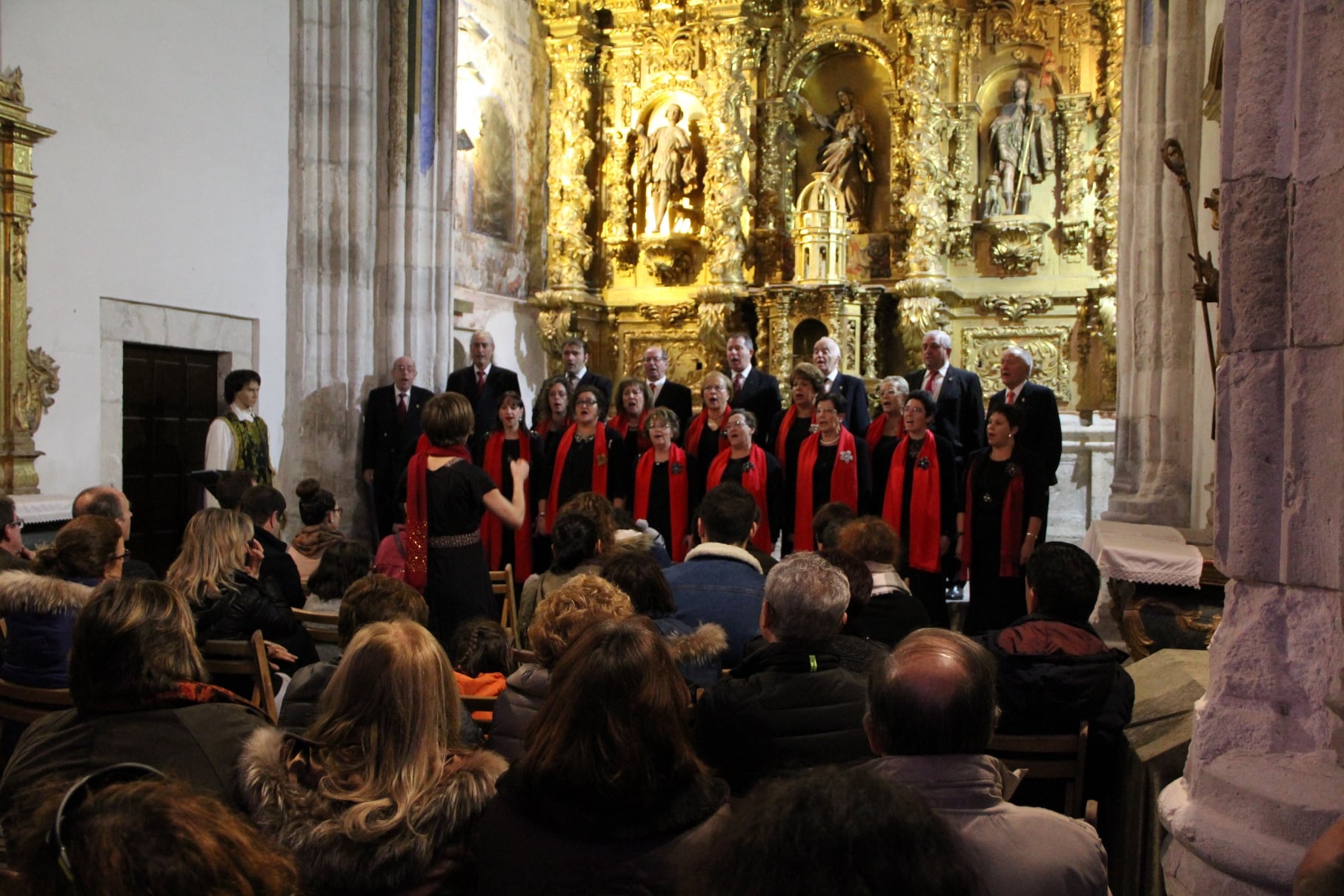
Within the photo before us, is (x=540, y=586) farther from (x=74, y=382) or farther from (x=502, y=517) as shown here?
(x=74, y=382)

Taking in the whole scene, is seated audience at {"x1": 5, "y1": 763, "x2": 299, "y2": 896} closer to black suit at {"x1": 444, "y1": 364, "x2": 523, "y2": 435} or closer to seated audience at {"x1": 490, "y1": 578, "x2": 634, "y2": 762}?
seated audience at {"x1": 490, "y1": 578, "x2": 634, "y2": 762}

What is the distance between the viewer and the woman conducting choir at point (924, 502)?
6.37m

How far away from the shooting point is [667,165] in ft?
47.0

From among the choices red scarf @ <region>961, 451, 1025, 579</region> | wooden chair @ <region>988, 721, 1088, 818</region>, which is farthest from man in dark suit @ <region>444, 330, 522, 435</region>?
wooden chair @ <region>988, 721, 1088, 818</region>

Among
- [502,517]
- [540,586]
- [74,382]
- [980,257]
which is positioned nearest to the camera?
[540,586]

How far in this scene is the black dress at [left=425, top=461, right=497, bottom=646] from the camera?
482 centimetres

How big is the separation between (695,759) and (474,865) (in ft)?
1.30

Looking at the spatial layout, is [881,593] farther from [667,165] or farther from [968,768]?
[667,165]

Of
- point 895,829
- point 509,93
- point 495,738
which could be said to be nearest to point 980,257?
point 509,93

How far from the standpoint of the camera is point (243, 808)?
2.13 m

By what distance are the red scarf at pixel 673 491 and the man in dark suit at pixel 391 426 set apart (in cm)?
218

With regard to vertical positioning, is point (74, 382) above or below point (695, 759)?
above

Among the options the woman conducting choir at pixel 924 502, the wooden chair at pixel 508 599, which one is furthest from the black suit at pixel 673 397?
the wooden chair at pixel 508 599

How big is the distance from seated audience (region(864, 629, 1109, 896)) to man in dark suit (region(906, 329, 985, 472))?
5528 mm
